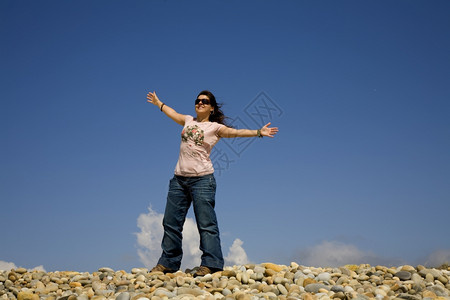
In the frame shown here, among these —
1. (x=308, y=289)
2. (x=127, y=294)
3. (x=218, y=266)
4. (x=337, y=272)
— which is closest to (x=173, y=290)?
(x=127, y=294)

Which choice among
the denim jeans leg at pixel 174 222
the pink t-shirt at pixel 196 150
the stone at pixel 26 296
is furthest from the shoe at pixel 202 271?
the stone at pixel 26 296

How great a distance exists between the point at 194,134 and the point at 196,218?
1146 mm

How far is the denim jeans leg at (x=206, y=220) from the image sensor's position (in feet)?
19.3

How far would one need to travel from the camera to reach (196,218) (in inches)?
237

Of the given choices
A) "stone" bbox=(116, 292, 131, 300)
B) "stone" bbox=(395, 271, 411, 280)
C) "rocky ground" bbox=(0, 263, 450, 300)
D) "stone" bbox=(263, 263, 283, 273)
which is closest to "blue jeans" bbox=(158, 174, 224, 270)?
"rocky ground" bbox=(0, 263, 450, 300)

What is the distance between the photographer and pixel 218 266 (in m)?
5.89

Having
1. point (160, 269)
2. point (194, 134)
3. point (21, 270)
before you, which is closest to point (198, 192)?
point (194, 134)

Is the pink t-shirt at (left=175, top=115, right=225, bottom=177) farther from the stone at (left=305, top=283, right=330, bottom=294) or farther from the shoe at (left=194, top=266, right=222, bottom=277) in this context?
the stone at (left=305, top=283, right=330, bottom=294)

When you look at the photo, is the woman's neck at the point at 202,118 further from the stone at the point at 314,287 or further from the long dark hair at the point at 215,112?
the stone at the point at 314,287

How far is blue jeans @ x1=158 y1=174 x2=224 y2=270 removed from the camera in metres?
5.91

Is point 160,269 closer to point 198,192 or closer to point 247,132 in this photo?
point 198,192

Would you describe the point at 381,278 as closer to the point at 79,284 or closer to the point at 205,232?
the point at 205,232

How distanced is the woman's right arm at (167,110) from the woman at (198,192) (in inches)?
9.3

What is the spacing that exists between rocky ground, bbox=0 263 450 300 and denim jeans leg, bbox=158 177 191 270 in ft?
1.16
